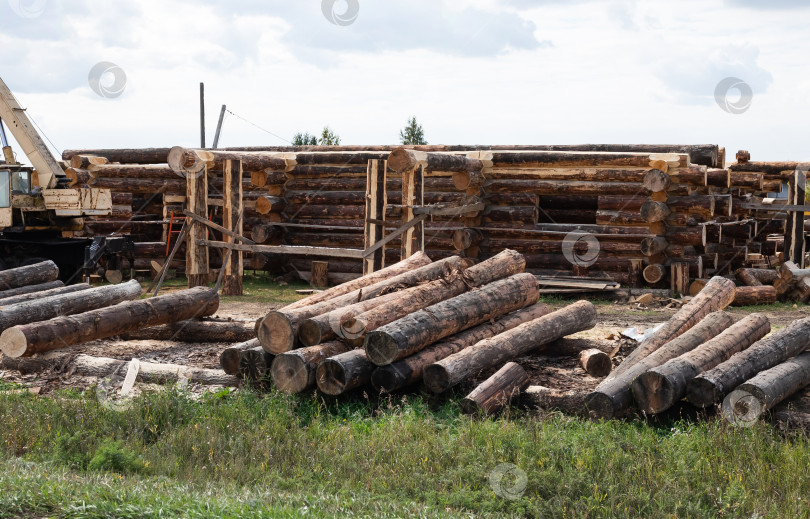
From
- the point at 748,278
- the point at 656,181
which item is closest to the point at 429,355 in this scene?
the point at 656,181

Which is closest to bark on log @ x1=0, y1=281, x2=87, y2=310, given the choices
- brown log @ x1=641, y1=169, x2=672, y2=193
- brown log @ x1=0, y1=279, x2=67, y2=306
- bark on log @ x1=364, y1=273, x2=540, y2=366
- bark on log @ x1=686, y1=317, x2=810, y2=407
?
brown log @ x1=0, y1=279, x2=67, y2=306

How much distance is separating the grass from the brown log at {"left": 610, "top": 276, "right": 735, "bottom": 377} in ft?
3.99

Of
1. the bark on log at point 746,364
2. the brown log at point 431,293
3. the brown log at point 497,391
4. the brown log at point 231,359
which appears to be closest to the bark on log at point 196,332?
the brown log at point 231,359

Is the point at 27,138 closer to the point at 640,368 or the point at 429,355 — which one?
the point at 429,355

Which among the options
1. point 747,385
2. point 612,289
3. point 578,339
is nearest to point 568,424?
point 747,385

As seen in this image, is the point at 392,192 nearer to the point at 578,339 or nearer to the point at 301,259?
the point at 301,259

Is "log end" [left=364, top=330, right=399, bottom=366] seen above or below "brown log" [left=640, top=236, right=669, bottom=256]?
below

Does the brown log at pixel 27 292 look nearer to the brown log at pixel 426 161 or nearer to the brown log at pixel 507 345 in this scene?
the brown log at pixel 426 161

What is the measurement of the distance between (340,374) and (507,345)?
1945 millimetres

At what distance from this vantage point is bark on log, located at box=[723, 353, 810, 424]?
7.45m

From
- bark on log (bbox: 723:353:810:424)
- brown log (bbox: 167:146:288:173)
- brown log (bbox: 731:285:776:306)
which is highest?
brown log (bbox: 167:146:288:173)

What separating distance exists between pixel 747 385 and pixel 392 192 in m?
13.0

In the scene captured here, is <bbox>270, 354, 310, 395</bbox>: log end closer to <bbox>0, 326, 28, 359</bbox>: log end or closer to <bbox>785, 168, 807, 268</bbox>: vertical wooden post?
<bbox>0, 326, 28, 359</bbox>: log end

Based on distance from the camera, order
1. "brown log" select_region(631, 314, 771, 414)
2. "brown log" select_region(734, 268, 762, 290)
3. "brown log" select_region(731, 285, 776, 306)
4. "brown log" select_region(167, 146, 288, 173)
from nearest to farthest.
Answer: "brown log" select_region(631, 314, 771, 414) → "brown log" select_region(167, 146, 288, 173) → "brown log" select_region(731, 285, 776, 306) → "brown log" select_region(734, 268, 762, 290)
